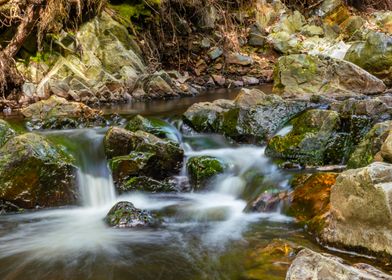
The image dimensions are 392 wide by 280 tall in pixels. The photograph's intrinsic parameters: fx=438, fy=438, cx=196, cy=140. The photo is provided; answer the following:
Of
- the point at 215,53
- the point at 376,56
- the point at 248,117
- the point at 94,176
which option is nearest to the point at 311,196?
the point at 248,117

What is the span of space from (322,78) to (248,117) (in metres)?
3.24

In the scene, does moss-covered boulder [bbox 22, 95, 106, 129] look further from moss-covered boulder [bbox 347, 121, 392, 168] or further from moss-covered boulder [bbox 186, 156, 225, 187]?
moss-covered boulder [bbox 347, 121, 392, 168]

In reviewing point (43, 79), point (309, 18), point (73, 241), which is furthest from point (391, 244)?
point (309, 18)

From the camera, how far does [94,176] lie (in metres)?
5.54

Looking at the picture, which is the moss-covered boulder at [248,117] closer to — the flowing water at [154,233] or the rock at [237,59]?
the flowing water at [154,233]

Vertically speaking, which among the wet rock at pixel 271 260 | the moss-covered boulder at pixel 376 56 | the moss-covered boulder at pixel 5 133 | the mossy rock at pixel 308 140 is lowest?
the wet rock at pixel 271 260

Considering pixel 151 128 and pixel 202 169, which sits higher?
pixel 151 128

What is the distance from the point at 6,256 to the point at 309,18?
17.9 m

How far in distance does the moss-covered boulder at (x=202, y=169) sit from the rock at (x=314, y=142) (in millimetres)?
781

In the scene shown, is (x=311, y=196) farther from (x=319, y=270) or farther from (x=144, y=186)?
(x=144, y=186)

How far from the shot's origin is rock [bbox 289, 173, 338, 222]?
400 centimetres

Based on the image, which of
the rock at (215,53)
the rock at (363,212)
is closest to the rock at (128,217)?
the rock at (363,212)

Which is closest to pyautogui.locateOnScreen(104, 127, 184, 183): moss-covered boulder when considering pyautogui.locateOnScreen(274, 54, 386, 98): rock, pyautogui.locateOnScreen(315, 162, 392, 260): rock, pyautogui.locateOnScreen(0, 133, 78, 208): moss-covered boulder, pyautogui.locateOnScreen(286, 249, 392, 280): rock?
pyautogui.locateOnScreen(0, 133, 78, 208): moss-covered boulder

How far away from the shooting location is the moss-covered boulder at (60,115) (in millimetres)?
7391
